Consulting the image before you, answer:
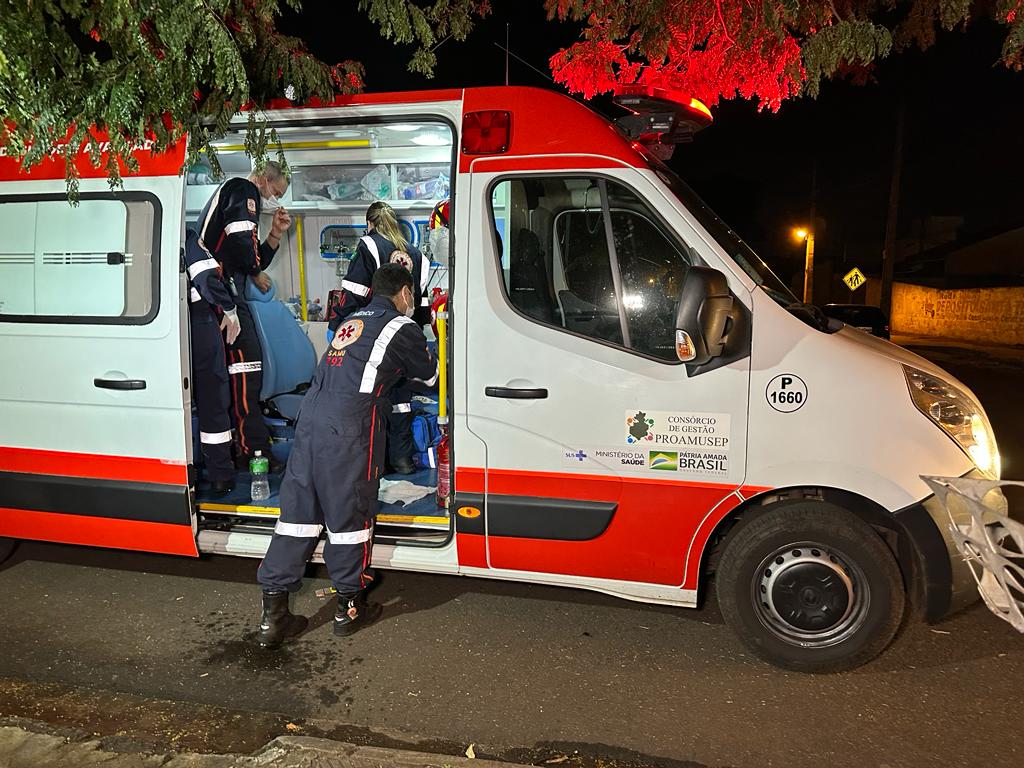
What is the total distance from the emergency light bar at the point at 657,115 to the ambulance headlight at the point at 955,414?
1724mm

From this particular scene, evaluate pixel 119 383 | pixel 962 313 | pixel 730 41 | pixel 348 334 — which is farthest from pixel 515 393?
pixel 962 313

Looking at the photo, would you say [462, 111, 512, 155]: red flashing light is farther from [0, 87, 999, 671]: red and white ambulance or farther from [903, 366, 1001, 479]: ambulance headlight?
[903, 366, 1001, 479]: ambulance headlight

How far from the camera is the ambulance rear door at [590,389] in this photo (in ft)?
10.8

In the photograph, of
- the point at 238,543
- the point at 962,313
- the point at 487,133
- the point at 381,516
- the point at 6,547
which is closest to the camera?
the point at 487,133

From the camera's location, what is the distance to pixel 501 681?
3.35m

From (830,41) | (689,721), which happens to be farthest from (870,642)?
(830,41)

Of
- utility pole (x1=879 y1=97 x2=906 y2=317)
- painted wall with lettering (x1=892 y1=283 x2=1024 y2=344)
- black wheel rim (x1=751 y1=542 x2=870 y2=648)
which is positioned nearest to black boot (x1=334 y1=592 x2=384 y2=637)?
black wheel rim (x1=751 y1=542 x2=870 y2=648)

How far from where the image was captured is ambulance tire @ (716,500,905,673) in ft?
10.5

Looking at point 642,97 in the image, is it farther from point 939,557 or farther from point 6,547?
point 6,547

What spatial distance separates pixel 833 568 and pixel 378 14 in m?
3.57

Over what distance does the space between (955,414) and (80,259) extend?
14.5 feet

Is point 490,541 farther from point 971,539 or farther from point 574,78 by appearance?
point 574,78

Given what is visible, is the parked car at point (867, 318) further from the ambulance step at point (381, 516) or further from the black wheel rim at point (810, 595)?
the ambulance step at point (381, 516)

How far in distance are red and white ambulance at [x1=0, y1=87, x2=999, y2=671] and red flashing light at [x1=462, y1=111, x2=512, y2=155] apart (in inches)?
0.4
